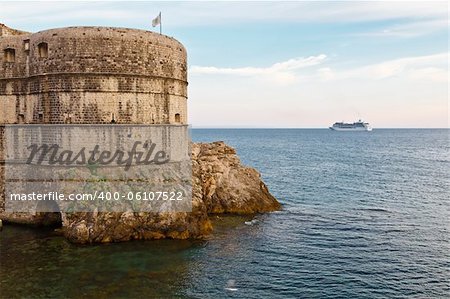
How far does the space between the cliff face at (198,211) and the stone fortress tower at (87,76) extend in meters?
6.32

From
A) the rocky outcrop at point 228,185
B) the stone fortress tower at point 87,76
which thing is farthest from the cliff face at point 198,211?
the stone fortress tower at point 87,76

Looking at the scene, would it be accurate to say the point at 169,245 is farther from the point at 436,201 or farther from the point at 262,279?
the point at 436,201

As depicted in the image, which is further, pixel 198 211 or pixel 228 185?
pixel 228 185

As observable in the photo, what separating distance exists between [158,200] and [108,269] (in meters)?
6.42

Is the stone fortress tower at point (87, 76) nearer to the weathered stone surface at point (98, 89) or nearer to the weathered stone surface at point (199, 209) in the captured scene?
the weathered stone surface at point (98, 89)

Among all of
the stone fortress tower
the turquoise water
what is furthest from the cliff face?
the stone fortress tower

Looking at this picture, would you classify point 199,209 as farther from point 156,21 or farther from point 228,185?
point 156,21

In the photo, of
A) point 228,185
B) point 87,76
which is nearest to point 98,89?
point 87,76

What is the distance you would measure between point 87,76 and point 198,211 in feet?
36.5

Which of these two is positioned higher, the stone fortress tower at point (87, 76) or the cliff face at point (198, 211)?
the stone fortress tower at point (87, 76)

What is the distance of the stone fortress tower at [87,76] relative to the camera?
1073 inches

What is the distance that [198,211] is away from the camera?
2769cm

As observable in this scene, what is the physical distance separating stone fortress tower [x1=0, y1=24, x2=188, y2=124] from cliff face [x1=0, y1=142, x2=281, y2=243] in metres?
6.32

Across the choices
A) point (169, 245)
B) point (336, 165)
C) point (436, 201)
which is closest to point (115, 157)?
point (169, 245)
